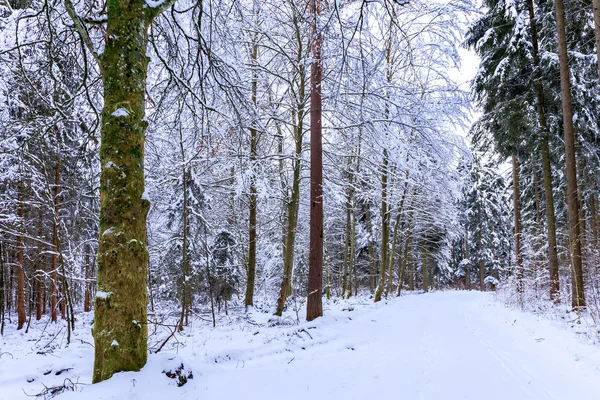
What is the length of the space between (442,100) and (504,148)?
6.36 meters

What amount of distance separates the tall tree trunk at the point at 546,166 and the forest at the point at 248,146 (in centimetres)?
6

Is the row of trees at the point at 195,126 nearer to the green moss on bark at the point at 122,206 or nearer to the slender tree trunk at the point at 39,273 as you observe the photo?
the green moss on bark at the point at 122,206

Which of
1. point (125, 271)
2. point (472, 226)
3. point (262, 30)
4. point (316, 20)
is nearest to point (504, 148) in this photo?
point (262, 30)

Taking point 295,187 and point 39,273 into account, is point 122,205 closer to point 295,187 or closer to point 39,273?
point 295,187

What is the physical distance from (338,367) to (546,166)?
1044cm

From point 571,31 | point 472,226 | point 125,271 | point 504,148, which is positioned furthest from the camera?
point 472,226

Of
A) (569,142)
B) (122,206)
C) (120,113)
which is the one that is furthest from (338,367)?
(569,142)

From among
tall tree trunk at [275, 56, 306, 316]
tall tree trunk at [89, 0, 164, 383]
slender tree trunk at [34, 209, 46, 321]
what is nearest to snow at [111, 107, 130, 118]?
tall tree trunk at [89, 0, 164, 383]

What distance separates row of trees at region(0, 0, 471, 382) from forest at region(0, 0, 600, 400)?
43mm

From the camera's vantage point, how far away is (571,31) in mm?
10078

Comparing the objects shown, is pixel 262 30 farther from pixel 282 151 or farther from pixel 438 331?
pixel 438 331

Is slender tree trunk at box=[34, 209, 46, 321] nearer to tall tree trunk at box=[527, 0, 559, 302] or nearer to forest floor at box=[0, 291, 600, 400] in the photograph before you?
forest floor at box=[0, 291, 600, 400]

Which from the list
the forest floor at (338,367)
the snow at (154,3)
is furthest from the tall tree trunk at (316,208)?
the snow at (154,3)

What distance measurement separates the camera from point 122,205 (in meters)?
3.12
